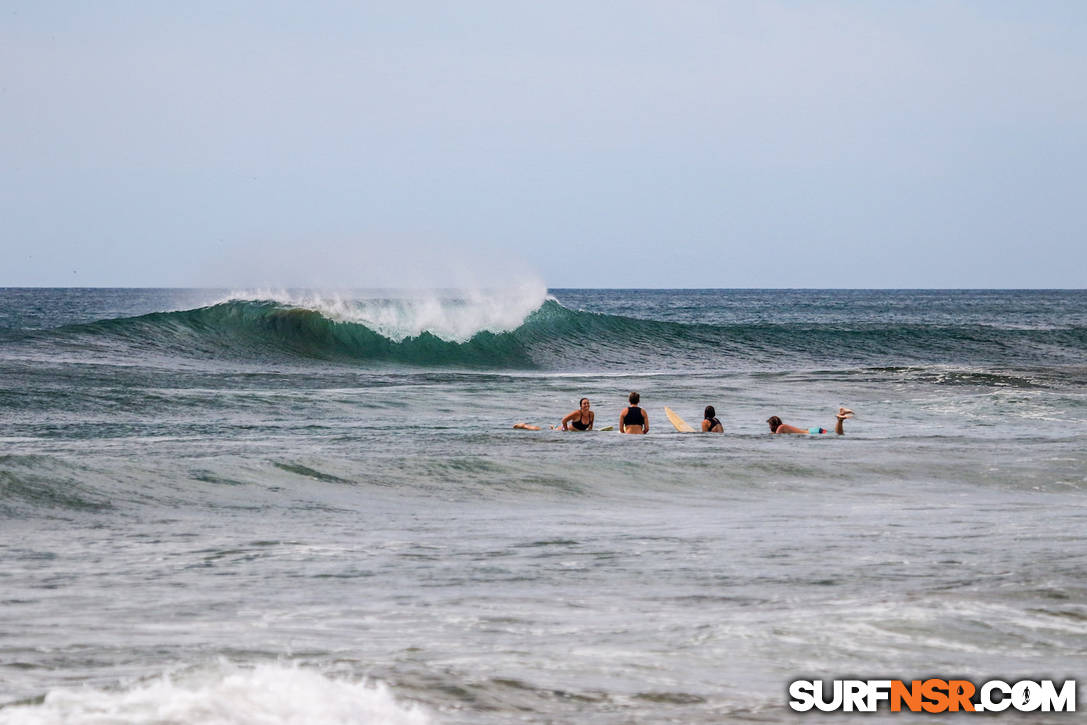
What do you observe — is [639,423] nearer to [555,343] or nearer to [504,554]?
[504,554]

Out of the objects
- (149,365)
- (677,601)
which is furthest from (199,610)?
(149,365)

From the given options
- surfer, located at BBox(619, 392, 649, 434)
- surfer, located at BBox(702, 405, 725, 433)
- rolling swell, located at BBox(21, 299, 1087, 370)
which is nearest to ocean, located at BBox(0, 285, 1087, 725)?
surfer, located at BBox(702, 405, 725, 433)

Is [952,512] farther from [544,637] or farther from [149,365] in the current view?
[149,365]

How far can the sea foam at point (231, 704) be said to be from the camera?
443 centimetres

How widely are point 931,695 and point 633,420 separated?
10996mm

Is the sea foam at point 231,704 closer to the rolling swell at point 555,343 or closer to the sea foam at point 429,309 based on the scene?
the rolling swell at point 555,343

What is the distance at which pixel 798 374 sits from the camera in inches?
1036

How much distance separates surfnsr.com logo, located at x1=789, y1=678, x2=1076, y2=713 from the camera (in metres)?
4.73

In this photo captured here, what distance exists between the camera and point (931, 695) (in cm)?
489

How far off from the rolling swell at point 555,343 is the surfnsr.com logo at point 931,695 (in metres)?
25.6

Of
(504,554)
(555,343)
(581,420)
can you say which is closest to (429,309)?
(555,343)

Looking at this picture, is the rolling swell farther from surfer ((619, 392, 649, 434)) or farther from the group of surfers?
surfer ((619, 392, 649, 434))

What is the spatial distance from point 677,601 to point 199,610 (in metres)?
2.55

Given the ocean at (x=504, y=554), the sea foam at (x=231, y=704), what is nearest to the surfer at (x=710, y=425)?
the ocean at (x=504, y=554)
